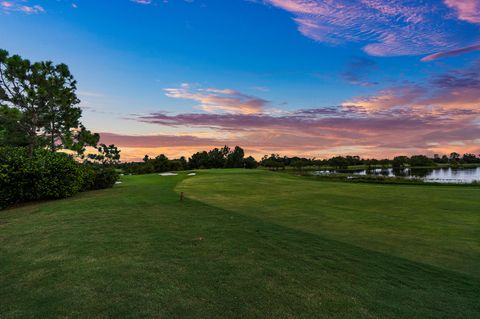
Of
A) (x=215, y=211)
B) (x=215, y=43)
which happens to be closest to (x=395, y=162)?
(x=215, y=43)

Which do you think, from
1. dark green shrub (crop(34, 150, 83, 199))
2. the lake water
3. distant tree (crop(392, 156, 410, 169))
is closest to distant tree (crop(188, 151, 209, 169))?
the lake water

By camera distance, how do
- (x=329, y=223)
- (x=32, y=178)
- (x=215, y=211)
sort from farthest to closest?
(x=32, y=178), (x=215, y=211), (x=329, y=223)

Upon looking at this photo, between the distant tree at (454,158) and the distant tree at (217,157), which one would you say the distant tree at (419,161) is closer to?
the distant tree at (454,158)

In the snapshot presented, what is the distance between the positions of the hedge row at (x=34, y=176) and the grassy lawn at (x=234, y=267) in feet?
15.2

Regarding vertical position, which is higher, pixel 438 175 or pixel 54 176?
pixel 54 176

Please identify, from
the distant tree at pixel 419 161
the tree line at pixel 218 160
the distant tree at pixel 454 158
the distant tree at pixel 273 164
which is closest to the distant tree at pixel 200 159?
the tree line at pixel 218 160

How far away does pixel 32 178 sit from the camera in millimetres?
12477

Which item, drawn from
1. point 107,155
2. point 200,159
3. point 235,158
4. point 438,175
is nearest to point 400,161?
point 438,175

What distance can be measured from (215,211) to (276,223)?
114 inches

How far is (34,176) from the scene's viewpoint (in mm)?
12484

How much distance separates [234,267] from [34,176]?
13039 millimetres

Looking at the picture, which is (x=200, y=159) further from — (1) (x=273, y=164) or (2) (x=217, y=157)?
(1) (x=273, y=164)

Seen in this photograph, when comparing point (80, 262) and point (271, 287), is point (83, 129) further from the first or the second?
point (271, 287)


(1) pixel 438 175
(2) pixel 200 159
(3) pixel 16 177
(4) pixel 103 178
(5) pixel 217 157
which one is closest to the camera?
(3) pixel 16 177
